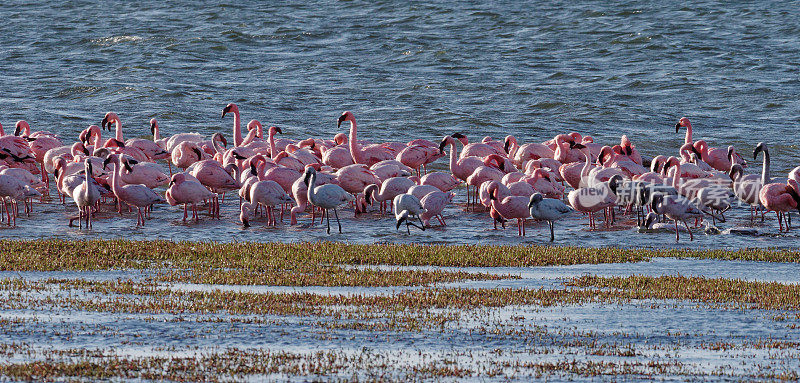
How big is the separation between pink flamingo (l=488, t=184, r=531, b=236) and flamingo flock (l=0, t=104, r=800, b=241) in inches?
0.9

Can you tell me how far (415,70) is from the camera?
151ft

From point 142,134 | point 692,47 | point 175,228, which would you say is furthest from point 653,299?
point 692,47

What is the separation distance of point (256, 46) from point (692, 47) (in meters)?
20.3

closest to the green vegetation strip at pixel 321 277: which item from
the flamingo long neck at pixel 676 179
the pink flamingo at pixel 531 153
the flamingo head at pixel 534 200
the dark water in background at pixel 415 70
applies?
the flamingo head at pixel 534 200

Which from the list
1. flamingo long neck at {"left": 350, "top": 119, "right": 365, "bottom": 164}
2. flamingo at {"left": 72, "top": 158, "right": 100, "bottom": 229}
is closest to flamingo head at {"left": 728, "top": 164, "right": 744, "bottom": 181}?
flamingo long neck at {"left": 350, "top": 119, "right": 365, "bottom": 164}

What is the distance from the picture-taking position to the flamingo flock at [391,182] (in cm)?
1730

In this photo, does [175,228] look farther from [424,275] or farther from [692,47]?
[692,47]

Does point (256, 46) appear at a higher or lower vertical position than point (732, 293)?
higher

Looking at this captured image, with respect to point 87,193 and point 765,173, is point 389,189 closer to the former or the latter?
point 87,193

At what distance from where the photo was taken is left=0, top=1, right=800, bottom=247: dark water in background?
34.2 m

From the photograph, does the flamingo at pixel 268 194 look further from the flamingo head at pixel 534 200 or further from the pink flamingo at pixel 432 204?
the flamingo head at pixel 534 200

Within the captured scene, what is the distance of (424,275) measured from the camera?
490 inches

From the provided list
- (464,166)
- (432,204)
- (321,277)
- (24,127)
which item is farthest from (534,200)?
(24,127)

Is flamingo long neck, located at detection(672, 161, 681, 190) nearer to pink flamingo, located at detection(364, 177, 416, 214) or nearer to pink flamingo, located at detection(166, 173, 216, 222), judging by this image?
pink flamingo, located at detection(364, 177, 416, 214)
